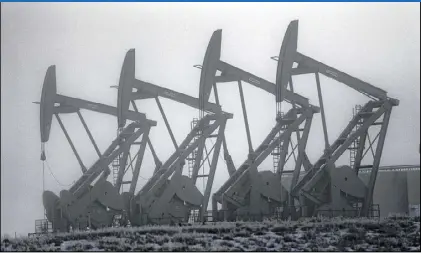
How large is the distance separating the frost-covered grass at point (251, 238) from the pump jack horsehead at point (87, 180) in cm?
592

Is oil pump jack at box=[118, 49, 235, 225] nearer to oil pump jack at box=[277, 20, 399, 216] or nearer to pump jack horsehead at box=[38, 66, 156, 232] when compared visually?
pump jack horsehead at box=[38, 66, 156, 232]

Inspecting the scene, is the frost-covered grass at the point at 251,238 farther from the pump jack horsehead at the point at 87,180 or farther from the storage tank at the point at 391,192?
the storage tank at the point at 391,192

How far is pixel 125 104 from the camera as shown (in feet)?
136

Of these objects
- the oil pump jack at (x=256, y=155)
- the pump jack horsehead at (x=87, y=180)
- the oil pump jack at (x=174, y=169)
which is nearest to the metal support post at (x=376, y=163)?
the oil pump jack at (x=256, y=155)

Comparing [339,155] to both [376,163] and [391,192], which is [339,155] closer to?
[376,163]

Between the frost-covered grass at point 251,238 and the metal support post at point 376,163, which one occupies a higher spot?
the metal support post at point 376,163

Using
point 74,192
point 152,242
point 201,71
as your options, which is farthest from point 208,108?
point 152,242

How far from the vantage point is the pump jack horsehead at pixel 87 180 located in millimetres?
41031

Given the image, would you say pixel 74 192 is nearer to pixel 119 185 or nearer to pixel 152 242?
pixel 119 185

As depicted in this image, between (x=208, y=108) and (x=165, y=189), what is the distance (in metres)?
3.35

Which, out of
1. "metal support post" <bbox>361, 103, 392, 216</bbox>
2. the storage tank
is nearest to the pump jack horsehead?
"metal support post" <bbox>361, 103, 392, 216</bbox>

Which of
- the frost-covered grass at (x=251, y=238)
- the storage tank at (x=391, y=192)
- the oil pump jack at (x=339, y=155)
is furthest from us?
the storage tank at (x=391, y=192)

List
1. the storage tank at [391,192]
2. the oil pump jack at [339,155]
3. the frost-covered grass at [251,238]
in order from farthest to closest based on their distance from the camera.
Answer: the storage tank at [391,192] < the oil pump jack at [339,155] < the frost-covered grass at [251,238]

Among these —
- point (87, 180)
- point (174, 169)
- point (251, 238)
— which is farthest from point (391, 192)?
point (251, 238)
